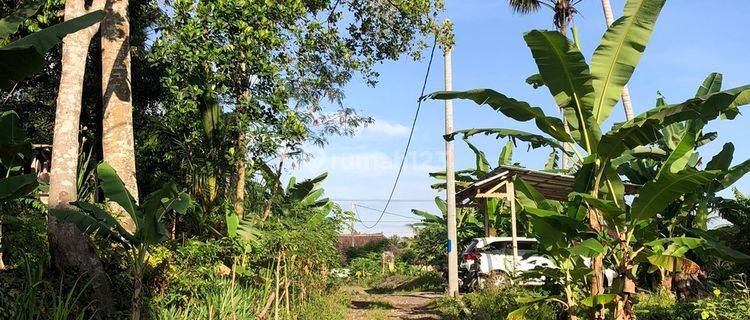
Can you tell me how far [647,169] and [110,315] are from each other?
36.5ft

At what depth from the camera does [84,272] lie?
725 cm

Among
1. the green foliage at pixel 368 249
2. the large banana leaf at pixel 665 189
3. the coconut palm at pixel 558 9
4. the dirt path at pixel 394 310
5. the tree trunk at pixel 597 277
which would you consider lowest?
the dirt path at pixel 394 310

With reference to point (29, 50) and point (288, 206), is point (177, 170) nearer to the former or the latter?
point (288, 206)

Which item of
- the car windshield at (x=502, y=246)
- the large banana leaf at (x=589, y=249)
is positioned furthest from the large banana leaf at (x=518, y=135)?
the car windshield at (x=502, y=246)

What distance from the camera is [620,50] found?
263 inches

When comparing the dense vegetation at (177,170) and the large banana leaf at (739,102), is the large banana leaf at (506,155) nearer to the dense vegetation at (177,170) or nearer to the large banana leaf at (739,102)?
the dense vegetation at (177,170)

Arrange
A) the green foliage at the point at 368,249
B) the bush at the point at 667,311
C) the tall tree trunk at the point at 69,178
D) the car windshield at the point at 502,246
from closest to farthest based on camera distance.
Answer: the tall tree trunk at the point at 69,178
the bush at the point at 667,311
the car windshield at the point at 502,246
the green foliage at the point at 368,249

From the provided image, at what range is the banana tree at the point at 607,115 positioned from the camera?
20.6 ft

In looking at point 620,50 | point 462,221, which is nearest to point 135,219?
point 620,50

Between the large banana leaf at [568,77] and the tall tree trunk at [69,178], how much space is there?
5.50 meters

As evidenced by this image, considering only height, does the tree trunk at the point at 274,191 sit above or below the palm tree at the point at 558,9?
below

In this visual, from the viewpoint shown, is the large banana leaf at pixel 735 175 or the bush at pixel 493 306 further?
the large banana leaf at pixel 735 175

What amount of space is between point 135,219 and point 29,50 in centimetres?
252

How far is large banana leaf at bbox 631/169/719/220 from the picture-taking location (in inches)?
236
